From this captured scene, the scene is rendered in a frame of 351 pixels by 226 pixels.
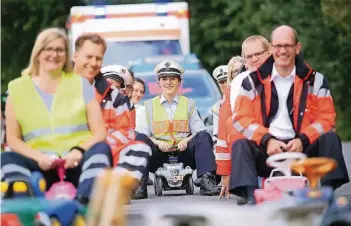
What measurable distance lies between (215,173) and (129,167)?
602 centimetres

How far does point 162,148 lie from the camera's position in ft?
60.2

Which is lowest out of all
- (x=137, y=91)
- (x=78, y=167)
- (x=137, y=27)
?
(x=78, y=167)

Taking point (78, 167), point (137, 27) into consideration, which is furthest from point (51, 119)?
point (137, 27)

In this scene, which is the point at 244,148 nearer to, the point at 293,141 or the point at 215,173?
the point at 293,141

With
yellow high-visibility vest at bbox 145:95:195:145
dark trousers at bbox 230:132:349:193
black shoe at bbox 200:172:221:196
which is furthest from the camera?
yellow high-visibility vest at bbox 145:95:195:145

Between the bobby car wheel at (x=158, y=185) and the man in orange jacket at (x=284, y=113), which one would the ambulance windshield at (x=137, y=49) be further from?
the man in orange jacket at (x=284, y=113)

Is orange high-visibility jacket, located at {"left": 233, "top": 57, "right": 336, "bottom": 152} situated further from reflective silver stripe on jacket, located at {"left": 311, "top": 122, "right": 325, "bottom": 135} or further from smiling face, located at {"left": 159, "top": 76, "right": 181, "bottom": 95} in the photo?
smiling face, located at {"left": 159, "top": 76, "right": 181, "bottom": 95}

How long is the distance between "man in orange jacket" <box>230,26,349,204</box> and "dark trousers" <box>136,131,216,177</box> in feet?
13.7

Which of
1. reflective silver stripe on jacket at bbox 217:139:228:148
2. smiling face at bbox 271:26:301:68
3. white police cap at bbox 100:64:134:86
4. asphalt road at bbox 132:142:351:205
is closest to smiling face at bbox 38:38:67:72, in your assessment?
smiling face at bbox 271:26:301:68

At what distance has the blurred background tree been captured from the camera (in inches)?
1641

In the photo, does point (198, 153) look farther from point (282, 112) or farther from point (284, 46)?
point (284, 46)

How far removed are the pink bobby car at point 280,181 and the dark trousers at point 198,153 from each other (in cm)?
515

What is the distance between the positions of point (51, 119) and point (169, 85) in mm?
6824

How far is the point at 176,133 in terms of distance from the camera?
18.6 metres
